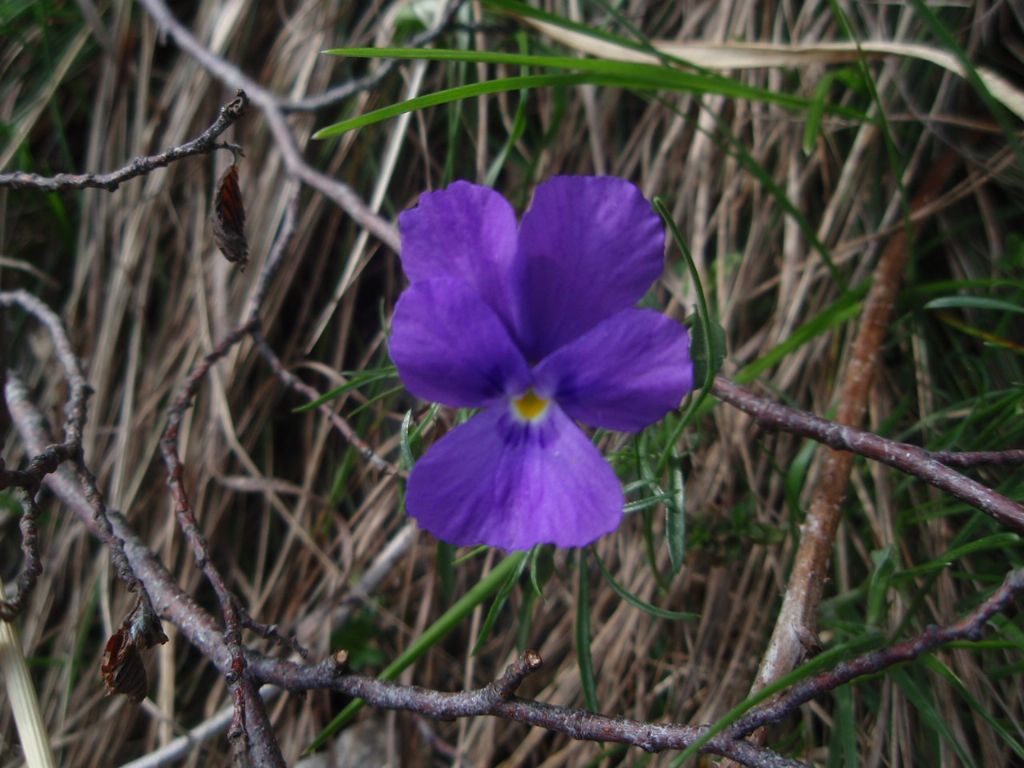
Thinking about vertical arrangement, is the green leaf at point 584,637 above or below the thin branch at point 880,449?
below

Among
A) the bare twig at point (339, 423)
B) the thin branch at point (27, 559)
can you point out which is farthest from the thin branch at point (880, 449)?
the thin branch at point (27, 559)

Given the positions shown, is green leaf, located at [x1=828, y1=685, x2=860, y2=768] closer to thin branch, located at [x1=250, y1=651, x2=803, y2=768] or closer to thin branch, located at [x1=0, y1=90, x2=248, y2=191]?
thin branch, located at [x1=250, y1=651, x2=803, y2=768]

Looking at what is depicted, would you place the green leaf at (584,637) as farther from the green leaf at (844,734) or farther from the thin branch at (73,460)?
the thin branch at (73,460)

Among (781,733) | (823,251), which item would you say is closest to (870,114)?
(823,251)

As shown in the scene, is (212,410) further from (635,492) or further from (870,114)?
(870,114)

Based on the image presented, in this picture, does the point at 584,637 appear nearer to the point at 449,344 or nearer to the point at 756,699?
the point at 756,699

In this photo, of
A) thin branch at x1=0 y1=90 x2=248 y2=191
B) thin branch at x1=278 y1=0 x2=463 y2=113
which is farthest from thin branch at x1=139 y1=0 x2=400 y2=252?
thin branch at x1=0 y1=90 x2=248 y2=191
